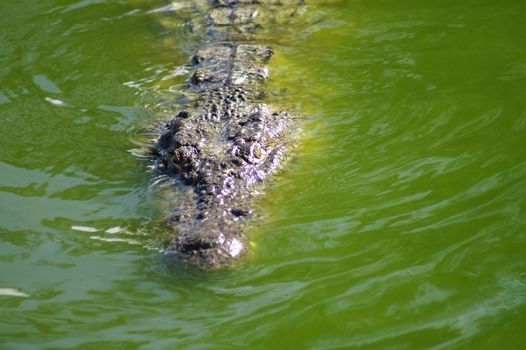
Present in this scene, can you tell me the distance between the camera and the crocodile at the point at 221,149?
405cm

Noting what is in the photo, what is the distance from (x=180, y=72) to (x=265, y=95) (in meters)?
1.28

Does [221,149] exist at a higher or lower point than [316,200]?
higher

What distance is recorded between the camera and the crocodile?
13.3ft

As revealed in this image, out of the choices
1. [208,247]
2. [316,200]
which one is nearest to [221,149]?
[316,200]

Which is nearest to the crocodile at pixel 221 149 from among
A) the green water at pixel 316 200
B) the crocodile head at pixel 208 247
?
the crocodile head at pixel 208 247

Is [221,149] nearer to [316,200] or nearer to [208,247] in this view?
[316,200]

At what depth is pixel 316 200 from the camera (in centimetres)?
464

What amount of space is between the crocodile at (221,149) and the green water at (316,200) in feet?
0.46

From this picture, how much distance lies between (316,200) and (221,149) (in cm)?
95

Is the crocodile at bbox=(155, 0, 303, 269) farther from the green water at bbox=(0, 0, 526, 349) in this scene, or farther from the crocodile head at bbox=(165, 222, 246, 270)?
the green water at bbox=(0, 0, 526, 349)

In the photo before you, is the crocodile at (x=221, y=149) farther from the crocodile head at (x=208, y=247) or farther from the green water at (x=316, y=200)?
the green water at (x=316, y=200)

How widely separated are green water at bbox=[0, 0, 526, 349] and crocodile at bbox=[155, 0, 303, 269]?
14 cm

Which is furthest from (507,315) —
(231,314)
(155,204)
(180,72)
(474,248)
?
(180,72)

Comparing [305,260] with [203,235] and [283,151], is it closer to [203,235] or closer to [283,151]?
[203,235]
